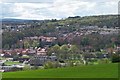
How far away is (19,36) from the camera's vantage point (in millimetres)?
10422

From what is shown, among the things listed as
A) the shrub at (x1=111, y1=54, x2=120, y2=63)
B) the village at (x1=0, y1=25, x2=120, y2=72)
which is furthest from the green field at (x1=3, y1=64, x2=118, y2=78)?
the shrub at (x1=111, y1=54, x2=120, y2=63)

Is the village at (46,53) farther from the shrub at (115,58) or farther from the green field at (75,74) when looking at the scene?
the green field at (75,74)

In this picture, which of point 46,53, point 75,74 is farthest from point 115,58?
point 75,74

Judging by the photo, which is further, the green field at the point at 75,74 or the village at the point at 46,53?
the village at the point at 46,53

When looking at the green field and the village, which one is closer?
the green field

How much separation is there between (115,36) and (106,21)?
2.37m

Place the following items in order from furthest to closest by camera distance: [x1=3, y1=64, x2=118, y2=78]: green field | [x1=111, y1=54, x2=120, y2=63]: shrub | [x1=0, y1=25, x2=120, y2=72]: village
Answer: [x1=111, y1=54, x2=120, y2=63]: shrub
[x1=0, y1=25, x2=120, y2=72]: village
[x1=3, y1=64, x2=118, y2=78]: green field

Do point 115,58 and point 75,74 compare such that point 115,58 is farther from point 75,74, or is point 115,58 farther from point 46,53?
point 75,74

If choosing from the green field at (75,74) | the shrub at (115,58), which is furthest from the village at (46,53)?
the green field at (75,74)

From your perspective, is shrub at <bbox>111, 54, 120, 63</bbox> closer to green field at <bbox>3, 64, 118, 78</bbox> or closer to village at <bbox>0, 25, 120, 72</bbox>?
village at <bbox>0, 25, 120, 72</bbox>

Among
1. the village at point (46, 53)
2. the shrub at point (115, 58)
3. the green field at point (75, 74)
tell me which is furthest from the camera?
the shrub at point (115, 58)

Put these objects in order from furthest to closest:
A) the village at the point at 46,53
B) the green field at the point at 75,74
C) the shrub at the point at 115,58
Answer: the shrub at the point at 115,58, the village at the point at 46,53, the green field at the point at 75,74

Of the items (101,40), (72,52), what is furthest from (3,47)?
(101,40)

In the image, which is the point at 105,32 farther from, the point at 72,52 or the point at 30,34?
the point at 30,34
